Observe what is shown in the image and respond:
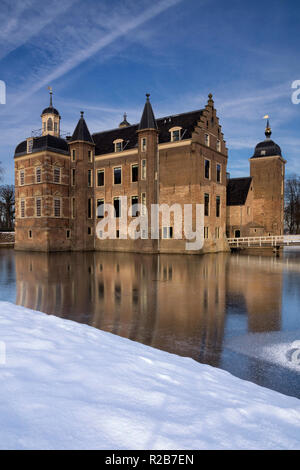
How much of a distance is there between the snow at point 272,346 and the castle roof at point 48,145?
109 ft

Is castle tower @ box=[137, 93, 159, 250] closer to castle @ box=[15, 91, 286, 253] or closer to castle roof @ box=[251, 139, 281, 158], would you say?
castle @ box=[15, 91, 286, 253]

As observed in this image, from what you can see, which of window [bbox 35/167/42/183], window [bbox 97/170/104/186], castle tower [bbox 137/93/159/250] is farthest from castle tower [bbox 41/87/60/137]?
castle tower [bbox 137/93/159/250]

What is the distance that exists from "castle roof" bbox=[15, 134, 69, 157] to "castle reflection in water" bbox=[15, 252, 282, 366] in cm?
2372

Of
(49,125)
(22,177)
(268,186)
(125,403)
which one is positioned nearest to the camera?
(125,403)

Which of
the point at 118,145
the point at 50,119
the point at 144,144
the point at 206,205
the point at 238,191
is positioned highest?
the point at 50,119

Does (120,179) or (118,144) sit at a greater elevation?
(118,144)

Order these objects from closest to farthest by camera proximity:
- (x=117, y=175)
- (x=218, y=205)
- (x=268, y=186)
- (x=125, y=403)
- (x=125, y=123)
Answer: (x=125, y=403) < (x=218, y=205) < (x=117, y=175) < (x=268, y=186) < (x=125, y=123)

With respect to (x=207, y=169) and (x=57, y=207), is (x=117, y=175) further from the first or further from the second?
(x=207, y=169)

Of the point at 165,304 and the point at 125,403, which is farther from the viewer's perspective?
the point at 165,304

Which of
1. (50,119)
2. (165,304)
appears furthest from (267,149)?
(165,304)

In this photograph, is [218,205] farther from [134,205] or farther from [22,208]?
[22,208]

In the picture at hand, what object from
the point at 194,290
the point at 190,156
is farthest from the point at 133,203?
the point at 194,290

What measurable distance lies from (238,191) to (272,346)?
41.3m

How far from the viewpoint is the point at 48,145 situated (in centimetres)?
3462
